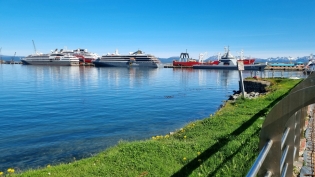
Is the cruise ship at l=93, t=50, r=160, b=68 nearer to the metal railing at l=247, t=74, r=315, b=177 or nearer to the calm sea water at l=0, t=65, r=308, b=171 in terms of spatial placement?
the calm sea water at l=0, t=65, r=308, b=171

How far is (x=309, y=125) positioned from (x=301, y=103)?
19.0 feet

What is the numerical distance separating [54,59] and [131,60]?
40381 mm

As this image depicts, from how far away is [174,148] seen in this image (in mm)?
6363

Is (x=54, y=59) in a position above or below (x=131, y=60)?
above

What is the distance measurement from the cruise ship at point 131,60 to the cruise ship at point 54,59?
13.9m

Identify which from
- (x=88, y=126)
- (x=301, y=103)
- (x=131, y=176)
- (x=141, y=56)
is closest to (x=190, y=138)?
(x=131, y=176)

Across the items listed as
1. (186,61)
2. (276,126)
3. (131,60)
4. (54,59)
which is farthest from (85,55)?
(276,126)

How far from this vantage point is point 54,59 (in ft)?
417

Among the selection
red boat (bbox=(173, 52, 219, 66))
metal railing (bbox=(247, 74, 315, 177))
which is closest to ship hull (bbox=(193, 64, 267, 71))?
red boat (bbox=(173, 52, 219, 66))

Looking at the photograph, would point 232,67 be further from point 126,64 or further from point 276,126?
point 276,126

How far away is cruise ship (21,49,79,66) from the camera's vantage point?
12475 cm

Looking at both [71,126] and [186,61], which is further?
[186,61]

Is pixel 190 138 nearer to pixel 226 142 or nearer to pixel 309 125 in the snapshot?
pixel 226 142

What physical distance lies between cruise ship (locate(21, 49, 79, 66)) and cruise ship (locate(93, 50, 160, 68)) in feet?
45.6
